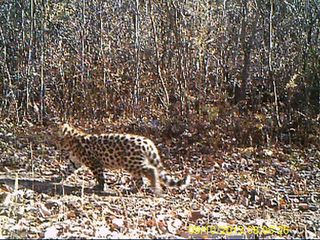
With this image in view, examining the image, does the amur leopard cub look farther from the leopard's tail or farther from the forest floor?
the forest floor

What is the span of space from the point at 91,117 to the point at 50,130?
4.07 feet

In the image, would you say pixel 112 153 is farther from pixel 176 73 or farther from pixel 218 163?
pixel 176 73

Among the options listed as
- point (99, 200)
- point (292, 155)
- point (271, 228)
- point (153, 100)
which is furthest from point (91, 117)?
point (271, 228)

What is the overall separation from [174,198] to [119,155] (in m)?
0.98

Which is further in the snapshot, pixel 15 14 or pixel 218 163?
pixel 15 14

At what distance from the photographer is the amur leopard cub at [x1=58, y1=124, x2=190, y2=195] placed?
7.41m

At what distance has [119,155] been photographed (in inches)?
299

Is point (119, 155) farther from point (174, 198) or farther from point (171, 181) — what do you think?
point (174, 198)

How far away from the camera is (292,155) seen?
32.7 ft

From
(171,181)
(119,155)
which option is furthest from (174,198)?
A: (119,155)

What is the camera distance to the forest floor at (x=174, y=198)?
529 centimetres

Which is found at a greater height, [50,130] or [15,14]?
[15,14]
